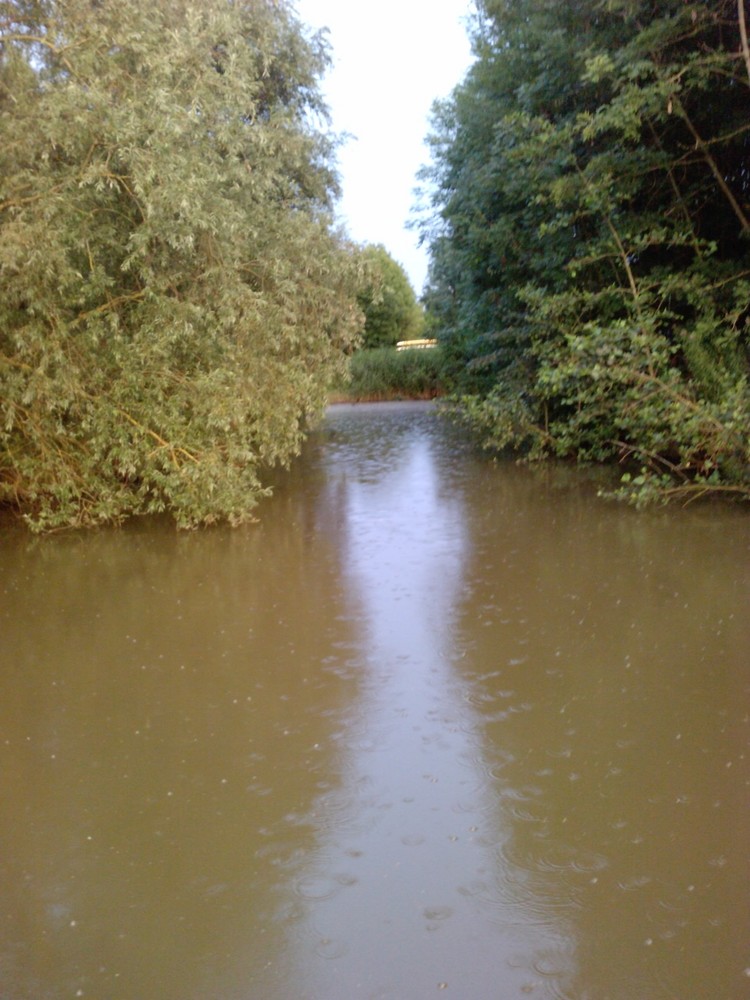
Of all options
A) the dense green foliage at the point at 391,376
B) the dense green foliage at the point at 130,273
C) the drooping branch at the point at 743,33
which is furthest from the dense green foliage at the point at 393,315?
the drooping branch at the point at 743,33

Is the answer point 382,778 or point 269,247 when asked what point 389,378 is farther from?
point 382,778

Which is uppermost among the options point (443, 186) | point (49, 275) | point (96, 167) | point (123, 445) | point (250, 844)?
point (443, 186)

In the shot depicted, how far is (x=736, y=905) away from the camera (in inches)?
136

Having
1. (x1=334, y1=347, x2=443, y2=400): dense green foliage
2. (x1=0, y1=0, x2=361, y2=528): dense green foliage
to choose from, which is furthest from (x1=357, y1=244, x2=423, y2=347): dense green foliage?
(x1=0, y1=0, x2=361, y2=528): dense green foliage

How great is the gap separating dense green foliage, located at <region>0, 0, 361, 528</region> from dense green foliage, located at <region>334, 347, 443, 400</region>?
25.3m

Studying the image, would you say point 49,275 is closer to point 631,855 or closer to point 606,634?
point 606,634

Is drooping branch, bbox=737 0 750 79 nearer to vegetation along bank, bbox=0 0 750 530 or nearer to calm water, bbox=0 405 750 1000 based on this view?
vegetation along bank, bbox=0 0 750 530

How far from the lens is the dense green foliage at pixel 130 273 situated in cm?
884

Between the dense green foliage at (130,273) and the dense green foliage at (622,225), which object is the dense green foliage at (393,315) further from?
the dense green foliage at (130,273)

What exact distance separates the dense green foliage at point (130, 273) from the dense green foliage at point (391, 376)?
2527 cm

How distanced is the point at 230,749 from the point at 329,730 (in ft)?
1.85

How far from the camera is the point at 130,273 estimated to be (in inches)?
399

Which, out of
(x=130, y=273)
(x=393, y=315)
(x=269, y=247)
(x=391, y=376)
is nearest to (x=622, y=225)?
(x=269, y=247)

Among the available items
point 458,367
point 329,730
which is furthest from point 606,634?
point 458,367
